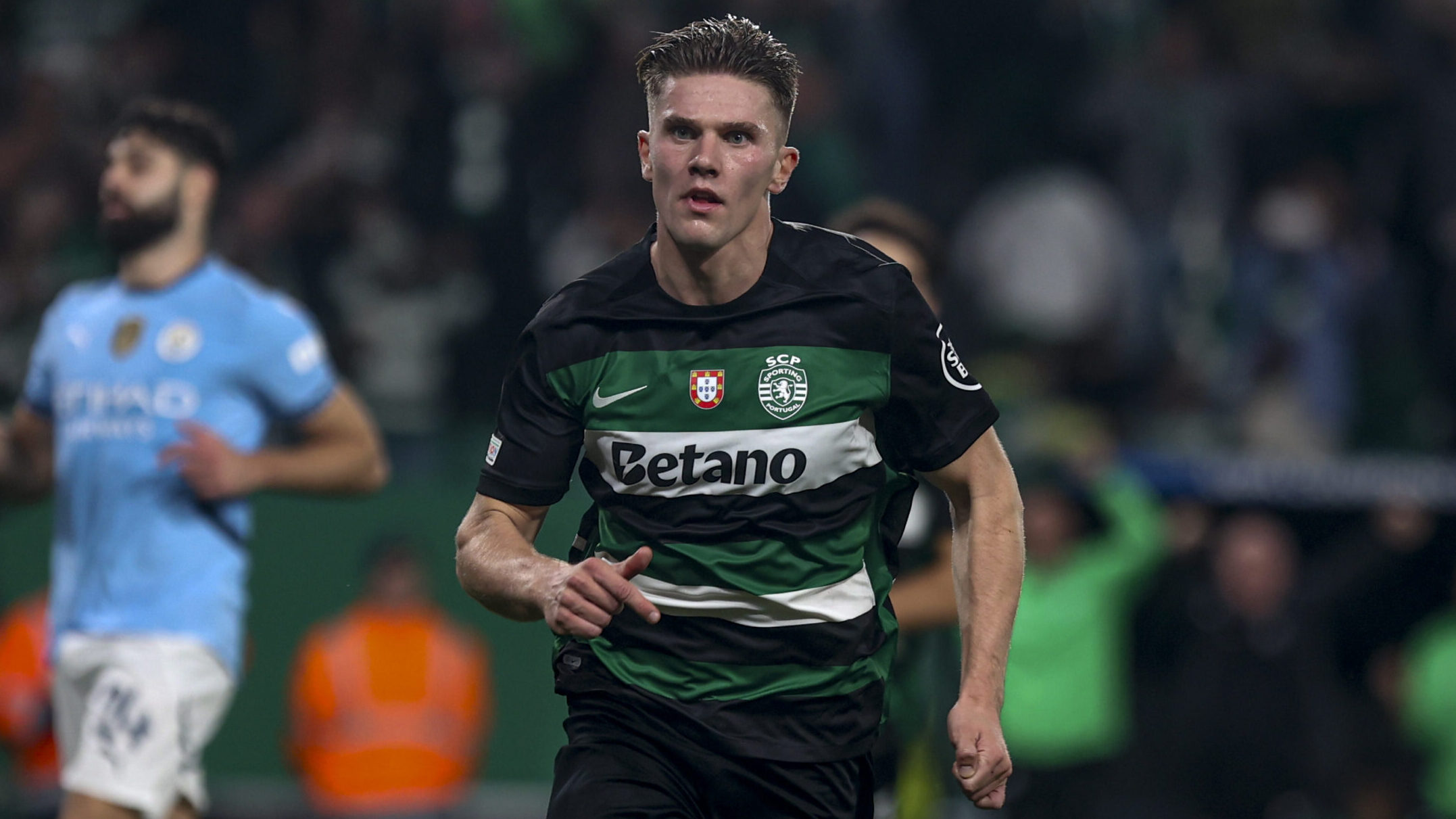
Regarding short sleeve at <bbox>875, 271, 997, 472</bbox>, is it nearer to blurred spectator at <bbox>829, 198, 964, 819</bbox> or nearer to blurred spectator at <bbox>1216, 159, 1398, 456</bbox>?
blurred spectator at <bbox>829, 198, 964, 819</bbox>

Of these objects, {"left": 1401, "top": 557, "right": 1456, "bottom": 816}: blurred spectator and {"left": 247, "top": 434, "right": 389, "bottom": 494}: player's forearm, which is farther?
{"left": 1401, "top": 557, "right": 1456, "bottom": 816}: blurred spectator

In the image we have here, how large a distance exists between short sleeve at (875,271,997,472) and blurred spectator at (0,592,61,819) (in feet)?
18.8

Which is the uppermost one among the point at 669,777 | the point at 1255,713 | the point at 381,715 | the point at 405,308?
the point at 405,308

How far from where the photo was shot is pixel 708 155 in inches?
163

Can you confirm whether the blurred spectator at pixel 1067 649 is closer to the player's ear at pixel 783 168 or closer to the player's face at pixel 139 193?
the player's face at pixel 139 193

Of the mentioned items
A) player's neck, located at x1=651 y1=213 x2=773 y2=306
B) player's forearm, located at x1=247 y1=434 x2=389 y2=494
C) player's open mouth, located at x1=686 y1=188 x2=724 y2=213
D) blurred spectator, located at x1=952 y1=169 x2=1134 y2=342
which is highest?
blurred spectator, located at x1=952 y1=169 x2=1134 y2=342

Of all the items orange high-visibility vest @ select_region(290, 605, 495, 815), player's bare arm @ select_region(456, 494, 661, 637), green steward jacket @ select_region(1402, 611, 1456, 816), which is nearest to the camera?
player's bare arm @ select_region(456, 494, 661, 637)

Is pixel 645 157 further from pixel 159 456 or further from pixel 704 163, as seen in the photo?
pixel 159 456

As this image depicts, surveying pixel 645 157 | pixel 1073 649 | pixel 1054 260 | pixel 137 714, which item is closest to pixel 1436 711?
pixel 1073 649

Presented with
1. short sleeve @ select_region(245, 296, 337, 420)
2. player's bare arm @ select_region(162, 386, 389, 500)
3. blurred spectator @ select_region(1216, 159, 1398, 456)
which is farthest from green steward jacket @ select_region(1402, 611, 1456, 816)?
short sleeve @ select_region(245, 296, 337, 420)

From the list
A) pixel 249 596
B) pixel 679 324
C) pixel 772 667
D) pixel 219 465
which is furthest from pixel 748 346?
pixel 249 596

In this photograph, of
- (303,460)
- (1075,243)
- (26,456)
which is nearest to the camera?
(303,460)

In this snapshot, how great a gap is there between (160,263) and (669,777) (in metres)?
3.31

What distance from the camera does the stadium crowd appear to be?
1063cm
